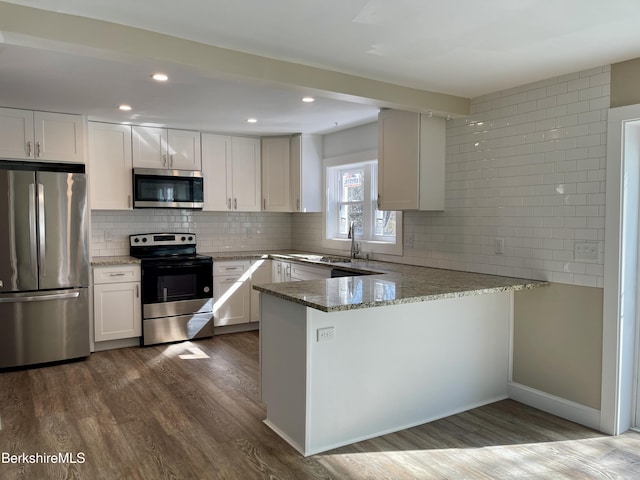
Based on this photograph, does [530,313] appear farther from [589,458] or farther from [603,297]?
[589,458]

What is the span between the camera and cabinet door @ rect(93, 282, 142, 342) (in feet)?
15.4

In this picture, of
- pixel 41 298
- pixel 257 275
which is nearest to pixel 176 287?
pixel 257 275

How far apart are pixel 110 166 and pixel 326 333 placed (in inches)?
135

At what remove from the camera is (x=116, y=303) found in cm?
478

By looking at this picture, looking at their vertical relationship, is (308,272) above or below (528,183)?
below

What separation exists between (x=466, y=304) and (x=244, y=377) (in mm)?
1925

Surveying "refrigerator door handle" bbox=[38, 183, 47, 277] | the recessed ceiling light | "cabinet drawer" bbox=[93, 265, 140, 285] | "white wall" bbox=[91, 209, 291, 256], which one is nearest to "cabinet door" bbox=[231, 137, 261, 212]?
"white wall" bbox=[91, 209, 291, 256]

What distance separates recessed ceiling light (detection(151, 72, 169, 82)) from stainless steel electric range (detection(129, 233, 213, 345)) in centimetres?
212

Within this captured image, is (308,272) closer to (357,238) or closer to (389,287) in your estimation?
(357,238)

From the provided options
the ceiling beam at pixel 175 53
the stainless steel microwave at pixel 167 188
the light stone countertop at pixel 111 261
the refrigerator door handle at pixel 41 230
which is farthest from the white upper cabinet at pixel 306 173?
the refrigerator door handle at pixel 41 230

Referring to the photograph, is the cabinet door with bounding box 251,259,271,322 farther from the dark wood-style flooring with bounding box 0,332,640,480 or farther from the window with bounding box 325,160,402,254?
the dark wood-style flooring with bounding box 0,332,640,480

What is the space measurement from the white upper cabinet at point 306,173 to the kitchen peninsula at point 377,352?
2350 mm

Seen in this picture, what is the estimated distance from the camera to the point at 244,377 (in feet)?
13.1

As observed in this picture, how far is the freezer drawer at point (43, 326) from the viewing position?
4133 millimetres
